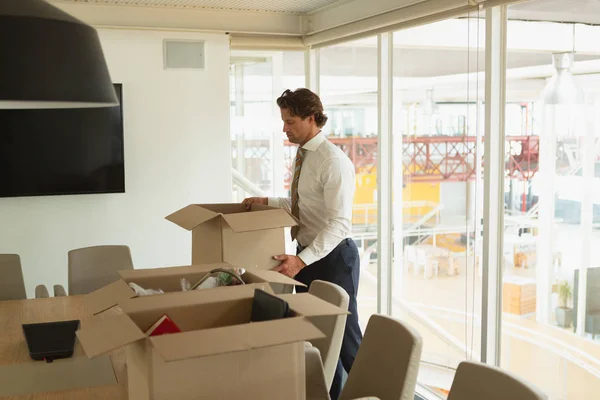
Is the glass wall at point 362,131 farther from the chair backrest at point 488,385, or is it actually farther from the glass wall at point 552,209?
A: the chair backrest at point 488,385

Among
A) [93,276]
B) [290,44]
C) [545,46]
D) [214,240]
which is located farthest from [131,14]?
[545,46]

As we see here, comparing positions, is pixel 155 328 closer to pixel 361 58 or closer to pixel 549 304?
pixel 549 304

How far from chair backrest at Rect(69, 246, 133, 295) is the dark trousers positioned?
129 cm

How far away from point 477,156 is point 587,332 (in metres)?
1.09

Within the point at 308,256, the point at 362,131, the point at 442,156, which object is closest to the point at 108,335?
the point at 308,256

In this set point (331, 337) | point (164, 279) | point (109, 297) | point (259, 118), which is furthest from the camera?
point (259, 118)

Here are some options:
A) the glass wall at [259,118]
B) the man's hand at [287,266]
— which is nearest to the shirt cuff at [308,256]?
the man's hand at [287,266]

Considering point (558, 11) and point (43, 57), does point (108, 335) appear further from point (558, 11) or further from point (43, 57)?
point (558, 11)

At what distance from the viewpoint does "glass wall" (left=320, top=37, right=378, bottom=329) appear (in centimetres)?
481

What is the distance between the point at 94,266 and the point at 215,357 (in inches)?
109

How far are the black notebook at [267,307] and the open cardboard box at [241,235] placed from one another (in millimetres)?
877

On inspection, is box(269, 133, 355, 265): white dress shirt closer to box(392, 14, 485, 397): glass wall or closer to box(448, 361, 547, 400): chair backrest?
box(392, 14, 485, 397): glass wall

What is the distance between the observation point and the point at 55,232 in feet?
16.4

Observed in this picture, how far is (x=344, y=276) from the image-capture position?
3.57m
